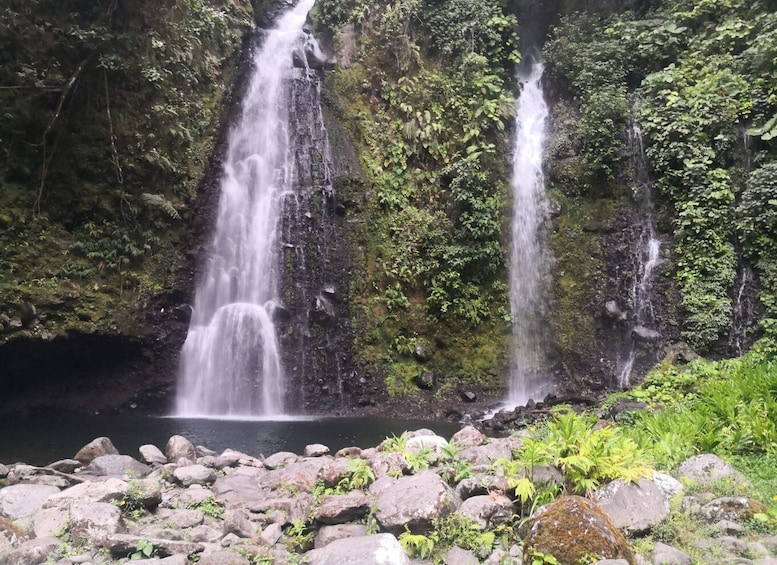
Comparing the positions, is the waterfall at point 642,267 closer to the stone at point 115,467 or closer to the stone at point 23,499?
the stone at point 115,467

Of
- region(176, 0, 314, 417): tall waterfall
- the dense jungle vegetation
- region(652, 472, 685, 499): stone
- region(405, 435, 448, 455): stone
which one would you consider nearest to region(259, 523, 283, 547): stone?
region(405, 435, 448, 455): stone

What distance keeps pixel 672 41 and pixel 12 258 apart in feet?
50.8

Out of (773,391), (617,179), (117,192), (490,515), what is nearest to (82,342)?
(117,192)

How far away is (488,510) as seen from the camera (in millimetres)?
4375

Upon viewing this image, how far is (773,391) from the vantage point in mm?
6535

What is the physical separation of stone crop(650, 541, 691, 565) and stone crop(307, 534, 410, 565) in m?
1.72

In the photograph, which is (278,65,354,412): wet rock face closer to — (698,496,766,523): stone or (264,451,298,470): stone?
(264,451,298,470): stone

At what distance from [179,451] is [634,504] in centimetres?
594

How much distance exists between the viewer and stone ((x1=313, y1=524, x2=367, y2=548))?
437 centimetres

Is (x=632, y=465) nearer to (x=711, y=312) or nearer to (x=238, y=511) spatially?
(x=238, y=511)

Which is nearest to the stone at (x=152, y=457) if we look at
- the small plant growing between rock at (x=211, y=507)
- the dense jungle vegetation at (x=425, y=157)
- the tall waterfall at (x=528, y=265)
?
the small plant growing between rock at (x=211, y=507)

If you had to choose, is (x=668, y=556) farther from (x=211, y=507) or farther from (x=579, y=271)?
(x=579, y=271)

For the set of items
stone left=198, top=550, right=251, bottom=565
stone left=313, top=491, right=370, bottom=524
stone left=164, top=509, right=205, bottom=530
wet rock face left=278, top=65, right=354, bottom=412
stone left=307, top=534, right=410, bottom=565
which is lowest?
stone left=164, top=509, right=205, bottom=530

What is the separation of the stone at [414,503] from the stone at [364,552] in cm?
22
